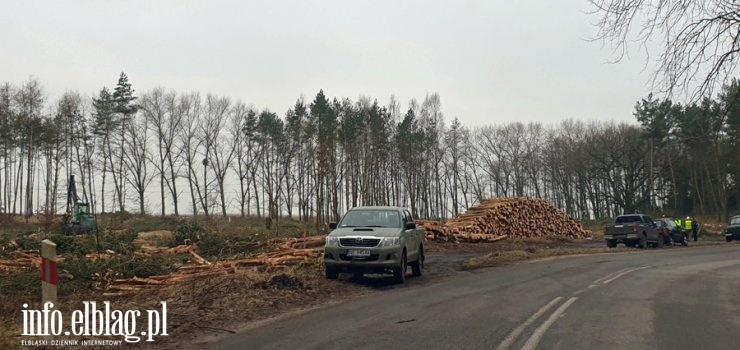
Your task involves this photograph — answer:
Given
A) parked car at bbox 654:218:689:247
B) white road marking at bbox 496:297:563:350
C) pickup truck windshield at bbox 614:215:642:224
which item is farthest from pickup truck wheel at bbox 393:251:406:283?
parked car at bbox 654:218:689:247

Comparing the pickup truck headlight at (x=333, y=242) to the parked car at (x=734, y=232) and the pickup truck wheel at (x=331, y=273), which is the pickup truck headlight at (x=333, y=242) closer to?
the pickup truck wheel at (x=331, y=273)

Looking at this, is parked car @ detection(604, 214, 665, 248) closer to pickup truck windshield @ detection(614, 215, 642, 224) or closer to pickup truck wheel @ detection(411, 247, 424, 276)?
pickup truck windshield @ detection(614, 215, 642, 224)

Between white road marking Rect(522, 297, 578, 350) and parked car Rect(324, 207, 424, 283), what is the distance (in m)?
4.34

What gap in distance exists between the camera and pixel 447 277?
1697cm

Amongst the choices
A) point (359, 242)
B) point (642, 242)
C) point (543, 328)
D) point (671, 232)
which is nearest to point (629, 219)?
point (642, 242)

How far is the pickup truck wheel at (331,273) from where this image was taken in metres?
14.5

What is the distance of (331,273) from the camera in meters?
14.7

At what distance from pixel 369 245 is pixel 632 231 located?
22.9m

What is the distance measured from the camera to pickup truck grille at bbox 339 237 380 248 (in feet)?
45.9

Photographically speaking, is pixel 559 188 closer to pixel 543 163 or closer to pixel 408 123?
pixel 543 163

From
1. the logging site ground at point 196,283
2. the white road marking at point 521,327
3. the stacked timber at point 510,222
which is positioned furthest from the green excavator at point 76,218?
the white road marking at point 521,327

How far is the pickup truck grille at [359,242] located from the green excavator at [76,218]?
2427 cm

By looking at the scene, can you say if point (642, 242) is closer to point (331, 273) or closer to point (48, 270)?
point (331, 273)

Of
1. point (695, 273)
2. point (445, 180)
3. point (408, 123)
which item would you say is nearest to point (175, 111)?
point (408, 123)
